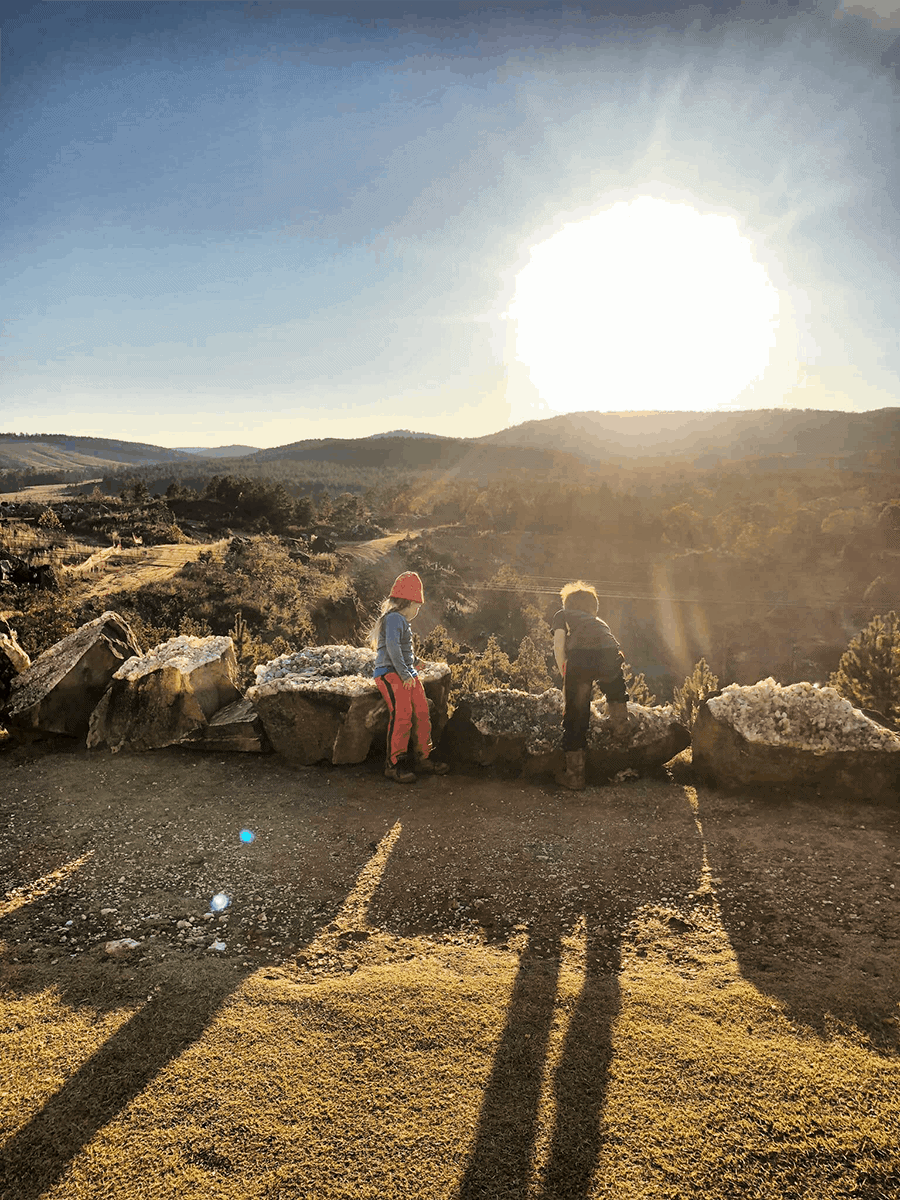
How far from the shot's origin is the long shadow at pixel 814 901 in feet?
9.34

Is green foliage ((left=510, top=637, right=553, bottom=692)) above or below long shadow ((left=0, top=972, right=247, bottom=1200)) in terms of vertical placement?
below

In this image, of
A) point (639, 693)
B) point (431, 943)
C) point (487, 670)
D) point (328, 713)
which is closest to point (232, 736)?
point (328, 713)

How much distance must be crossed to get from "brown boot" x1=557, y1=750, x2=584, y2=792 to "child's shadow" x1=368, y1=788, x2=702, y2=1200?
5.8 inches

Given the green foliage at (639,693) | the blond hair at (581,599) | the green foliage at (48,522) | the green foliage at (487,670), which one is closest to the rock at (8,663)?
the green foliage at (487,670)

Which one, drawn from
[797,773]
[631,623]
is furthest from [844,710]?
[631,623]

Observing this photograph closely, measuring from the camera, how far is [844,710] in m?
5.00

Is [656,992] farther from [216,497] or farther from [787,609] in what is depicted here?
[216,497]

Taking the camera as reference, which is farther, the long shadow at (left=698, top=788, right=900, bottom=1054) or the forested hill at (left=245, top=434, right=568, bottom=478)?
the forested hill at (left=245, top=434, right=568, bottom=478)

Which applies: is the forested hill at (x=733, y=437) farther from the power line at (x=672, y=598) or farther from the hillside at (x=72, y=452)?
the hillside at (x=72, y=452)

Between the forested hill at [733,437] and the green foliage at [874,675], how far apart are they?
5912 cm

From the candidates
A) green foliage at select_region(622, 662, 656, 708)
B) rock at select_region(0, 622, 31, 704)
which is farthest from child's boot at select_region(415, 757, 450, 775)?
rock at select_region(0, 622, 31, 704)

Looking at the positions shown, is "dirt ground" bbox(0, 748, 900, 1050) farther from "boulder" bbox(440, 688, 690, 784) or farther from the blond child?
the blond child

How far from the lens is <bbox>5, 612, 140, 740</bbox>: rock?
595 centimetres

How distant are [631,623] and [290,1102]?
18687 millimetres
